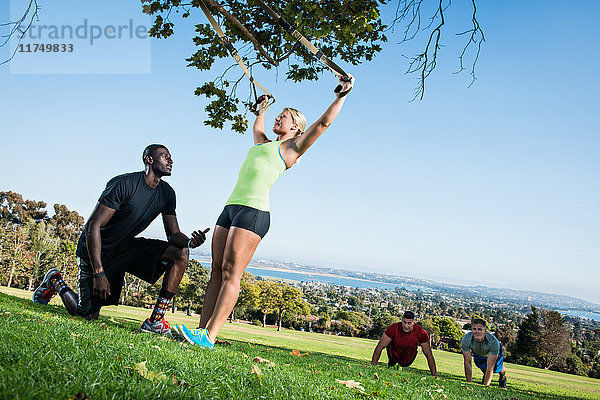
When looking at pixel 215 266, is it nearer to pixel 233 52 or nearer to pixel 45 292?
pixel 233 52

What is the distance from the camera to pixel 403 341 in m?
7.50

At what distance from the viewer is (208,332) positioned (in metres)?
3.48

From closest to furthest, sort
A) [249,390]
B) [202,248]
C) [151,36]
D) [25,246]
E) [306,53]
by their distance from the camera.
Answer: [249,390]
[202,248]
[151,36]
[306,53]
[25,246]

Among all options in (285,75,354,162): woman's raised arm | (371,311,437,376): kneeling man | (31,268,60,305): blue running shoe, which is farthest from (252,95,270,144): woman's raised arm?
(371,311,437,376): kneeling man

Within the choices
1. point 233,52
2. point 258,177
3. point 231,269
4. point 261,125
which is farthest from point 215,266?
point 233,52

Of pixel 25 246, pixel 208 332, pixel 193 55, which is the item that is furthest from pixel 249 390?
pixel 25 246

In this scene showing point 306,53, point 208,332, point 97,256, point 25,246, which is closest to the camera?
point 208,332

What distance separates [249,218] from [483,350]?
7.19 m

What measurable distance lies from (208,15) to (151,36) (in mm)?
2136

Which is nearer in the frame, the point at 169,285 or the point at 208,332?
the point at 208,332

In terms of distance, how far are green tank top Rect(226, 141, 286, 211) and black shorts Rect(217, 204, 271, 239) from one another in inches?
1.9

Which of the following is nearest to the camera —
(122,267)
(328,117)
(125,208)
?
(328,117)

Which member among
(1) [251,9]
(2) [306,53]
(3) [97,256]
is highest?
(1) [251,9]

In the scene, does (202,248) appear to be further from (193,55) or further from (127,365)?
(193,55)
